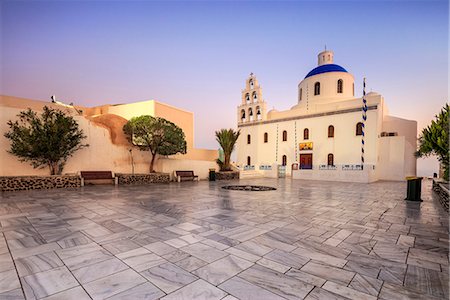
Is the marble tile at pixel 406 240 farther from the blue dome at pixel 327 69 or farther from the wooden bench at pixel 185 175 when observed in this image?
the blue dome at pixel 327 69

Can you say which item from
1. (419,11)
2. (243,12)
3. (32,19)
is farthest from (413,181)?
(32,19)

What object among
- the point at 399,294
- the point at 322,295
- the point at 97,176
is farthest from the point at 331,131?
the point at 322,295

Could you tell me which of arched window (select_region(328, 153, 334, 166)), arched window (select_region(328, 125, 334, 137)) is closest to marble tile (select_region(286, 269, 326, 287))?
arched window (select_region(328, 153, 334, 166))

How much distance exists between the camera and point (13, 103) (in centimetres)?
1441

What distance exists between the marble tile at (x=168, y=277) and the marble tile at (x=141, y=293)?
0.19ft

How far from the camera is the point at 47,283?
205cm

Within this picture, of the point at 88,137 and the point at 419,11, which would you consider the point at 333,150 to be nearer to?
the point at 419,11

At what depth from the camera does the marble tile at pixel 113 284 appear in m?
1.89

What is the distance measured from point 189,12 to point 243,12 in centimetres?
→ 302

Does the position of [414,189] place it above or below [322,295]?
above

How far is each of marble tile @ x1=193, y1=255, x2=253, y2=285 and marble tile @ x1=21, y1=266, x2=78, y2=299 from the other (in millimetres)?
1336

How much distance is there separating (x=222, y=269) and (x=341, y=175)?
52.5 feet

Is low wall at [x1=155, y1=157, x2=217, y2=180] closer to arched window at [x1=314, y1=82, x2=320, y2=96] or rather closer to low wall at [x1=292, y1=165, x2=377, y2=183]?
low wall at [x1=292, y1=165, x2=377, y2=183]

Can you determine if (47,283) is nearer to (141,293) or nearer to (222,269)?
(141,293)
